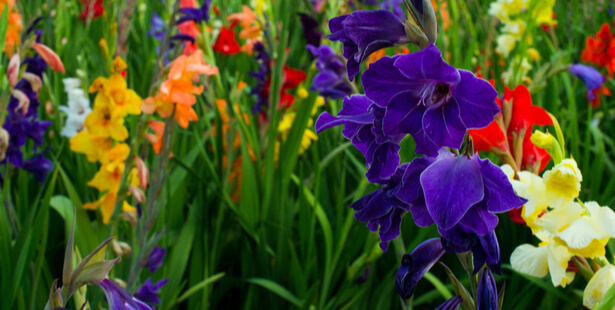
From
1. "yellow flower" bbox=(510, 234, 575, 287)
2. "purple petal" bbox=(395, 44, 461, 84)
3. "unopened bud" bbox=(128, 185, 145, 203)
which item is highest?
"purple petal" bbox=(395, 44, 461, 84)

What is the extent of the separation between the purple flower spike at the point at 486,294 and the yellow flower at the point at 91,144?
1.00 metres

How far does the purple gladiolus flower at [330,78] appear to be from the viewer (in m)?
1.41

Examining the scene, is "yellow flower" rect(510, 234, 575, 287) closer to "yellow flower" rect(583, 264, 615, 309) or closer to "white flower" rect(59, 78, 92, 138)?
"yellow flower" rect(583, 264, 615, 309)

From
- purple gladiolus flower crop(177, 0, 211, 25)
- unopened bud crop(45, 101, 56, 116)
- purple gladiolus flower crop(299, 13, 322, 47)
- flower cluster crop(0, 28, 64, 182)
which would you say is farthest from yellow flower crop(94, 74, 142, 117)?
purple gladiolus flower crop(299, 13, 322, 47)

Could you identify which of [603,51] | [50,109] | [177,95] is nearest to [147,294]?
[177,95]

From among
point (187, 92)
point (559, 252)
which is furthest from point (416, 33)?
point (187, 92)

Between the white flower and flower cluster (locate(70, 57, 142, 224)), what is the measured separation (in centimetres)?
30

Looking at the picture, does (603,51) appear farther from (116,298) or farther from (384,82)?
(116,298)

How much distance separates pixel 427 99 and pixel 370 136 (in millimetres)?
78

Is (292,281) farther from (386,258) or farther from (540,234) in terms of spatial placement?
(540,234)

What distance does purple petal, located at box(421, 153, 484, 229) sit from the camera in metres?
0.40

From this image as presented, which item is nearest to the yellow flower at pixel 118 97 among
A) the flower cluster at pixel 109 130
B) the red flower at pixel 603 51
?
the flower cluster at pixel 109 130

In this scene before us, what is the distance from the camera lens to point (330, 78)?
145 cm

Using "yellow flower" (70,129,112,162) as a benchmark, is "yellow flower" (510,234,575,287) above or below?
above
